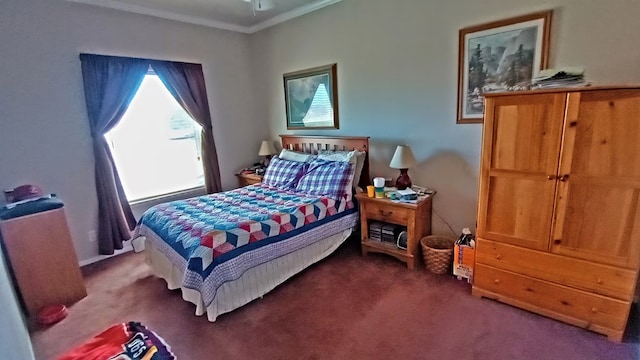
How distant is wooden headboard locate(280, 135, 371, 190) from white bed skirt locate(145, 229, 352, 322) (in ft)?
2.51

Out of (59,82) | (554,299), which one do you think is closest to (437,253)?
(554,299)

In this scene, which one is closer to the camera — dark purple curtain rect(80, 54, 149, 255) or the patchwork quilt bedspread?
the patchwork quilt bedspread

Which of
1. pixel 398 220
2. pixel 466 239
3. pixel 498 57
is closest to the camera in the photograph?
→ pixel 498 57

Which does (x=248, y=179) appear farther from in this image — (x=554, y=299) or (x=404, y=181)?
(x=554, y=299)

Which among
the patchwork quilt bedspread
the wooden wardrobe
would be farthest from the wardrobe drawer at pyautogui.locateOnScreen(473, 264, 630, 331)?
the patchwork quilt bedspread

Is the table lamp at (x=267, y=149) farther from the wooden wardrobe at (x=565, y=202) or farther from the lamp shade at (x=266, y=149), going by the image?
the wooden wardrobe at (x=565, y=202)

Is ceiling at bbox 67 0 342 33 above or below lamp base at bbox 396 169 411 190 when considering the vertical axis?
above

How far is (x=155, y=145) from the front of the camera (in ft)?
12.1

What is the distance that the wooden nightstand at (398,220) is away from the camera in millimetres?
2730

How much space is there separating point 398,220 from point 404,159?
56 cm

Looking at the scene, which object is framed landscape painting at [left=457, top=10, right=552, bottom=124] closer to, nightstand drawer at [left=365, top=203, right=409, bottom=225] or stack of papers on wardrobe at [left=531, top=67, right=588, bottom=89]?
stack of papers on wardrobe at [left=531, top=67, right=588, bottom=89]

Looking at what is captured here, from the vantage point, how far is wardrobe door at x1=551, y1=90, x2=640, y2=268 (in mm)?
1686

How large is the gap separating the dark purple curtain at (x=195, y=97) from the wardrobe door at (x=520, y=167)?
10.4 ft

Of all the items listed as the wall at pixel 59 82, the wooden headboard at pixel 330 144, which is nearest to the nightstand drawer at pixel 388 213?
Result: the wooden headboard at pixel 330 144
